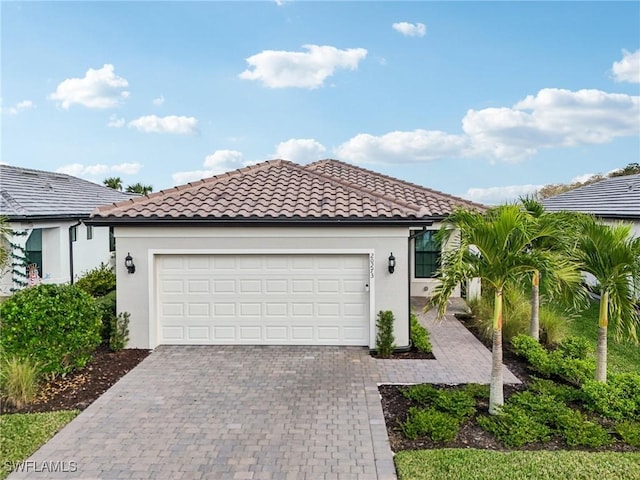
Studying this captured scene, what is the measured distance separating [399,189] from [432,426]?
10.7 meters

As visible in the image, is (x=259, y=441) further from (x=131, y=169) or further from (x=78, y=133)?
(x=131, y=169)

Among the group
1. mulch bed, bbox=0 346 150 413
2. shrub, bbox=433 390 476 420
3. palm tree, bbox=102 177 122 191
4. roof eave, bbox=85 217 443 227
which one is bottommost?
mulch bed, bbox=0 346 150 413

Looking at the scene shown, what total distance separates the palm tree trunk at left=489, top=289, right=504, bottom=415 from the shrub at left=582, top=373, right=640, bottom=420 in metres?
1.38

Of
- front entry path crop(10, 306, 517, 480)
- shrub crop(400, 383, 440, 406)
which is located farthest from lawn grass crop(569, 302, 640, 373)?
shrub crop(400, 383, 440, 406)

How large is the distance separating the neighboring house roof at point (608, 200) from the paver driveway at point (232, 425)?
1339cm

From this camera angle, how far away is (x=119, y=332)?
9305 mm

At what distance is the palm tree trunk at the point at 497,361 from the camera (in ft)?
19.4

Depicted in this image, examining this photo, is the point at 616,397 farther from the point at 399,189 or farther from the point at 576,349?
the point at 399,189

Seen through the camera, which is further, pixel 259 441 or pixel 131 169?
pixel 131 169

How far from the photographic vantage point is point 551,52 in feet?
49.4

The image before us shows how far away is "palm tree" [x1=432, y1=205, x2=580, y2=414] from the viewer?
220 inches

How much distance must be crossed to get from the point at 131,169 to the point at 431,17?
1610cm

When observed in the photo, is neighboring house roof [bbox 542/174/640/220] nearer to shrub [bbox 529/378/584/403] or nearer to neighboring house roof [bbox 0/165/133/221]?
shrub [bbox 529/378/584/403]

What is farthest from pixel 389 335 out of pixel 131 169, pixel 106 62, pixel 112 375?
pixel 131 169
